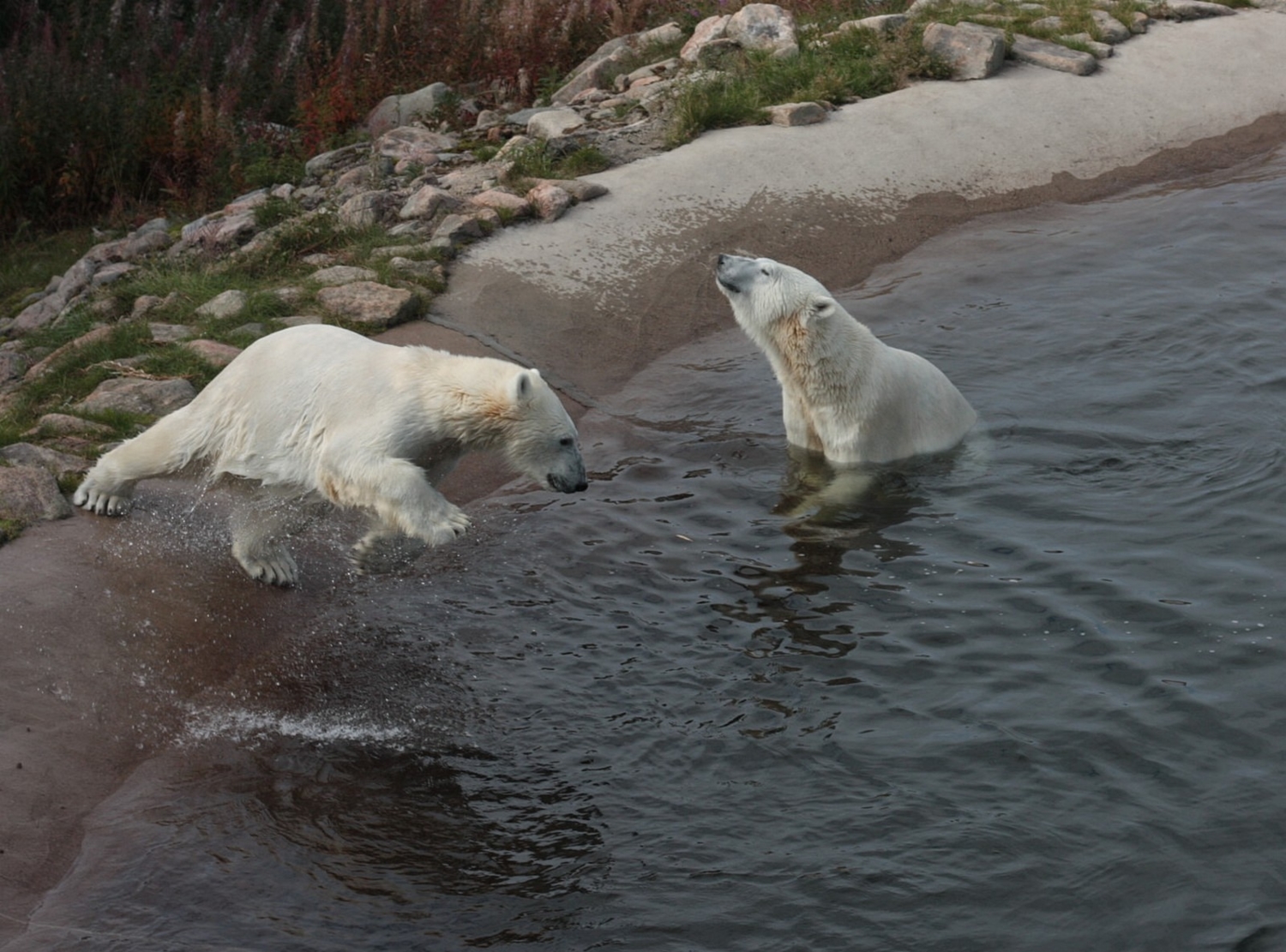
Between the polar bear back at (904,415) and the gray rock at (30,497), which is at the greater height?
the polar bear back at (904,415)

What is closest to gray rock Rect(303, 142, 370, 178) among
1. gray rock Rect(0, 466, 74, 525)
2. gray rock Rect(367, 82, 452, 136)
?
gray rock Rect(367, 82, 452, 136)

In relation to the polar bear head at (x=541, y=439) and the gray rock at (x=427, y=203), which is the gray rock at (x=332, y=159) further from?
the polar bear head at (x=541, y=439)

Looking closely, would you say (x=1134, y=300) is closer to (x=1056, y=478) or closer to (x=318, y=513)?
(x=1056, y=478)

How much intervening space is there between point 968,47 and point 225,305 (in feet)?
20.7

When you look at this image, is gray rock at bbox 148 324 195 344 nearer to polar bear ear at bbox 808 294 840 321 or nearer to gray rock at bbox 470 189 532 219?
gray rock at bbox 470 189 532 219

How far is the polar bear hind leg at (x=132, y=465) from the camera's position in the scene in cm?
518

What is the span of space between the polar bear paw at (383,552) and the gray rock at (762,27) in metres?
6.92

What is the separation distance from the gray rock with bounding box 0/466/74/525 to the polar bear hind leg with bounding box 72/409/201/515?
0.27 ft

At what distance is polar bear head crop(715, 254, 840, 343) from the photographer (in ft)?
20.3

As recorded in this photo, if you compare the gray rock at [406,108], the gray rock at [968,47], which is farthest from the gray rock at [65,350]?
the gray rock at [968,47]

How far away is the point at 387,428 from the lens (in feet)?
15.6

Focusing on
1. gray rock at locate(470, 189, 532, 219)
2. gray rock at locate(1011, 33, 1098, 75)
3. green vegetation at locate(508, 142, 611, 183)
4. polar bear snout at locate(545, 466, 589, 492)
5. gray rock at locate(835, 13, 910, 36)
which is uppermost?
gray rock at locate(835, 13, 910, 36)

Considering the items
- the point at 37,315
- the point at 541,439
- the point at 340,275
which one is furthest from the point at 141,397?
the point at 37,315

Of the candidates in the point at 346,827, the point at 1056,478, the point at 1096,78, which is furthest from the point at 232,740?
the point at 1096,78
